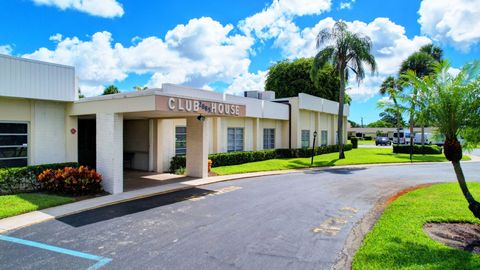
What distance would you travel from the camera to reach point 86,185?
11.2 meters

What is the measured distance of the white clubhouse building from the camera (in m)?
11.6

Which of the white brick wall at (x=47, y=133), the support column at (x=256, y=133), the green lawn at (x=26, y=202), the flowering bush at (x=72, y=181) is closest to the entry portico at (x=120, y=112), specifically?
the flowering bush at (x=72, y=181)

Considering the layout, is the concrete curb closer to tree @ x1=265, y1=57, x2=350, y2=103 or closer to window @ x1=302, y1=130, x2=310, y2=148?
window @ x1=302, y1=130, x2=310, y2=148

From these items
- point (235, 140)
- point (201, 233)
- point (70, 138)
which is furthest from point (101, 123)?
point (235, 140)

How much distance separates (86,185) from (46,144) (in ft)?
12.4

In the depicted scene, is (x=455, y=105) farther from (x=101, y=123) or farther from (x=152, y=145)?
(x=152, y=145)

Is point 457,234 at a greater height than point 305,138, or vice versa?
point 305,138

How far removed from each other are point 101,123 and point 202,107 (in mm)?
3983

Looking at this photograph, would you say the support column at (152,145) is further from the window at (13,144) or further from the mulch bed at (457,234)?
the mulch bed at (457,234)

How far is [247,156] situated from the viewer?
21.3 meters

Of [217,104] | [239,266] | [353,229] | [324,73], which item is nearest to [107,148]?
[217,104]

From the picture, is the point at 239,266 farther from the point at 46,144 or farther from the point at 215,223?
the point at 46,144

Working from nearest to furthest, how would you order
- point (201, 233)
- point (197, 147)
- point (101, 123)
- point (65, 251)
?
point (65, 251) < point (201, 233) < point (101, 123) < point (197, 147)

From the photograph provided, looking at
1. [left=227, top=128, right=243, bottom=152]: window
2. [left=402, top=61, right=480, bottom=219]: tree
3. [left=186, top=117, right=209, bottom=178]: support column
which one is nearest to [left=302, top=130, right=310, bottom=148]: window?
[left=227, top=128, right=243, bottom=152]: window
